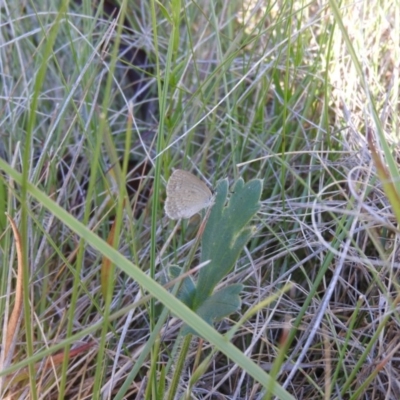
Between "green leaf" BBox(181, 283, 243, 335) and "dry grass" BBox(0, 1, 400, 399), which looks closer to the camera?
"green leaf" BBox(181, 283, 243, 335)

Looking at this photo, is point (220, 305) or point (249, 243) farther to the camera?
point (249, 243)

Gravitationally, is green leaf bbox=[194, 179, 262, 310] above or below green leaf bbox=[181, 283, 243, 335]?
above

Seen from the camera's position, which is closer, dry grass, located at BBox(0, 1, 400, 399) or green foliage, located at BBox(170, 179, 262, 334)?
green foliage, located at BBox(170, 179, 262, 334)

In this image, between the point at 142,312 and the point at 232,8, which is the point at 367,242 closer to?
the point at 142,312

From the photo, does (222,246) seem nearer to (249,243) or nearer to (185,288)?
(185,288)

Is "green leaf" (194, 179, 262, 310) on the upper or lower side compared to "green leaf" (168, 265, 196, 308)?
upper

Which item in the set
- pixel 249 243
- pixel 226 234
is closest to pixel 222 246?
pixel 226 234

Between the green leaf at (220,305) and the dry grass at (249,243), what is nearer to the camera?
the green leaf at (220,305)

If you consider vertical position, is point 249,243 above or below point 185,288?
below

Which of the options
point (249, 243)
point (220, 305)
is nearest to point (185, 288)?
point (220, 305)

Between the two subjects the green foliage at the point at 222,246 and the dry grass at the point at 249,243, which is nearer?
the green foliage at the point at 222,246

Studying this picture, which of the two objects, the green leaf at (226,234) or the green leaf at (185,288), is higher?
the green leaf at (226,234)
